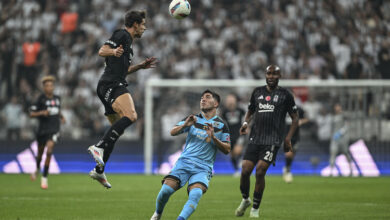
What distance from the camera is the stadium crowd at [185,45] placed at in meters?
24.6

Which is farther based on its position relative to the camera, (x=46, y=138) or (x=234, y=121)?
(x=234, y=121)

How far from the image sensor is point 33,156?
923 inches

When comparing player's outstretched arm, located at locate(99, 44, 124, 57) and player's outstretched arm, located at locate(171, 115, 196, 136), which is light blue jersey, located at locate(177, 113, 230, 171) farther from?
player's outstretched arm, located at locate(99, 44, 124, 57)

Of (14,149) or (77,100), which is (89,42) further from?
(14,149)

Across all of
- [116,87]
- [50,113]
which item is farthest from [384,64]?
[116,87]

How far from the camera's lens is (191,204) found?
28.1 feet

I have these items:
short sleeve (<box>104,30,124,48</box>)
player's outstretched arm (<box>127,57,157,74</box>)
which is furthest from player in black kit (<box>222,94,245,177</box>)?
short sleeve (<box>104,30,124,48</box>)

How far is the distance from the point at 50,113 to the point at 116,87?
7706 mm

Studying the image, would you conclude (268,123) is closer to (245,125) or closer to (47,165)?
(245,125)

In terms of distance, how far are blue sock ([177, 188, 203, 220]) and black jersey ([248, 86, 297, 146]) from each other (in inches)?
99.5

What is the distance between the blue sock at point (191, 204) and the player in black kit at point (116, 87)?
1.53m

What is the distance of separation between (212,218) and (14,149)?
47.8ft

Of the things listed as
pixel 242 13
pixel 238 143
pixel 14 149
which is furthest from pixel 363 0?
pixel 14 149

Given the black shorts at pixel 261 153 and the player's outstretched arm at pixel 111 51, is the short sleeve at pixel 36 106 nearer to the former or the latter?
the black shorts at pixel 261 153
